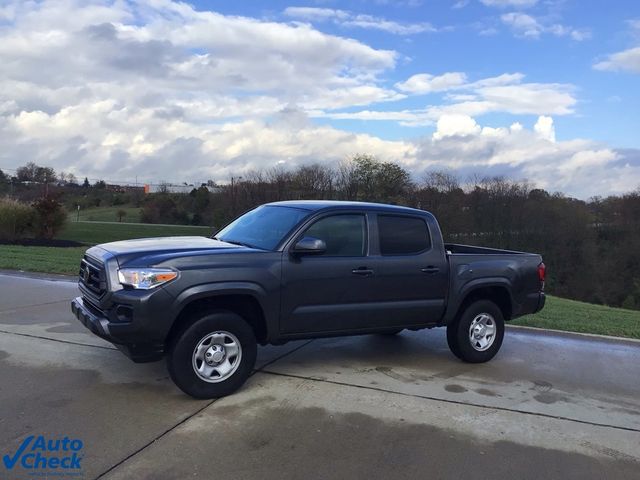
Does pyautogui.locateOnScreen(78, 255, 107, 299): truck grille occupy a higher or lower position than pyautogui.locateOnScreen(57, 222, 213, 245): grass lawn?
higher

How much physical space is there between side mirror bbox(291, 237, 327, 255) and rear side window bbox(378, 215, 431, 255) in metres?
0.95

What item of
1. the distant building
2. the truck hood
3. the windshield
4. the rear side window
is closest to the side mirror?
the windshield

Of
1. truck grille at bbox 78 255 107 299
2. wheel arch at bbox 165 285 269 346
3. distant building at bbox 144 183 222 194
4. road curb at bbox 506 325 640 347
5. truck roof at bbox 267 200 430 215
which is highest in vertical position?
distant building at bbox 144 183 222 194

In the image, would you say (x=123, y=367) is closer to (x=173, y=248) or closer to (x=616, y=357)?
(x=173, y=248)

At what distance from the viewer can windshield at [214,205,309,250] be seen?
18.4 ft

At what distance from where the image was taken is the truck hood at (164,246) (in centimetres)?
502

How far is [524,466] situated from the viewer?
402 cm

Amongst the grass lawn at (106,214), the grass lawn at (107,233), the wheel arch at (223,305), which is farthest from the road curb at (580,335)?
the grass lawn at (106,214)

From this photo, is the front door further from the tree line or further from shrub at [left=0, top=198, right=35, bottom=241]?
the tree line

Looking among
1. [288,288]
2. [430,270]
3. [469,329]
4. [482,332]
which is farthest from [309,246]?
[482,332]

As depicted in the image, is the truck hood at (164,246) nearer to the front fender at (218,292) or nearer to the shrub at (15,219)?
the front fender at (218,292)

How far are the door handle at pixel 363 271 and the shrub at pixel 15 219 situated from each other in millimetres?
21840

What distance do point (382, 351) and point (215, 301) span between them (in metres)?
2.66

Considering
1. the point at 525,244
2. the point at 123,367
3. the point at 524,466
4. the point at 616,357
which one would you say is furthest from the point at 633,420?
the point at 525,244
